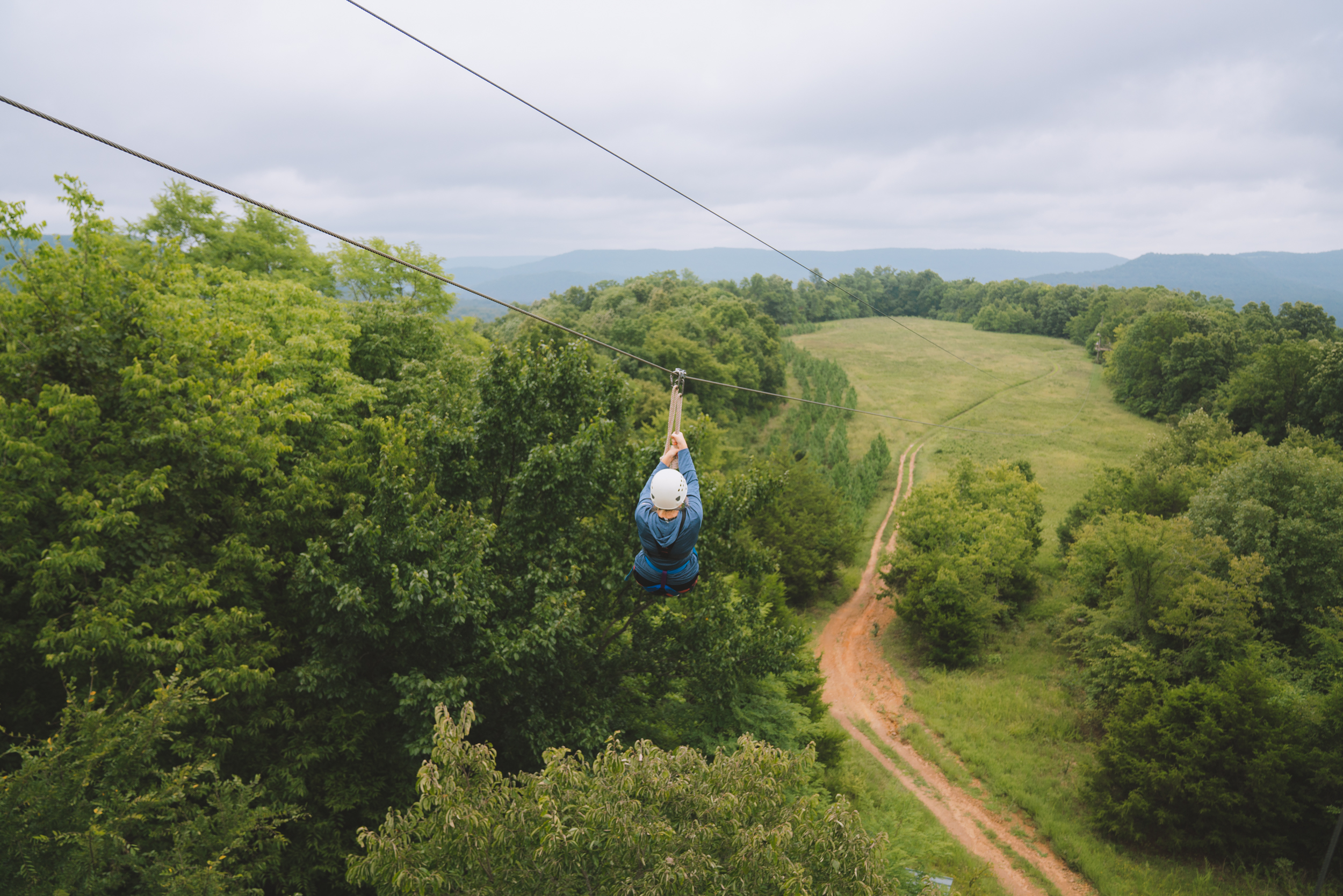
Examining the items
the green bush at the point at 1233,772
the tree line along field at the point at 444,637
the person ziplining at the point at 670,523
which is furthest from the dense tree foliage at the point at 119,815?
the green bush at the point at 1233,772

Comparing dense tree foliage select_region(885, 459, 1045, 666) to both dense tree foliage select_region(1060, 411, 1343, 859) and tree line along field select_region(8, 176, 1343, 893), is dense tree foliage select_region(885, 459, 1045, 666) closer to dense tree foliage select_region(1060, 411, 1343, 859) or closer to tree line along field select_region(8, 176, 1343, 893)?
tree line along field select_region(8, 176, 1343, 893)

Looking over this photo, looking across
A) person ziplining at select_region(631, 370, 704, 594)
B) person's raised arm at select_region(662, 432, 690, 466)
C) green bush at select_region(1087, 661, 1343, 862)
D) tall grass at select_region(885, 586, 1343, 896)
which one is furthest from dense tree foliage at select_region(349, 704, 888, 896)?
green bush at select_region(1087, 661, 1343, 862)

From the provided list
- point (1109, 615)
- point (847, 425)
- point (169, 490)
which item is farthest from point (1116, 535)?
point (847, 425)

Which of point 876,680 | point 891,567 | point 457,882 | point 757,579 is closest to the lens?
point 457,882

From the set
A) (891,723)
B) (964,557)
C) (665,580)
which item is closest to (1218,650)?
(964,557)

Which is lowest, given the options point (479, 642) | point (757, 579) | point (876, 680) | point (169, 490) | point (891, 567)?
point (876, 680)

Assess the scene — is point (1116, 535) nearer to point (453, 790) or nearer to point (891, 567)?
point (891, 567)

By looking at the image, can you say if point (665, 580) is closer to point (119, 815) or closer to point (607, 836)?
point (607, 836)

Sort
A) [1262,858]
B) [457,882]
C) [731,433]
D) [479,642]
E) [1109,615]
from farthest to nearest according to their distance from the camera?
[731,433] → [1109,615] → [1262,858] → [479,642] → [457,882]
